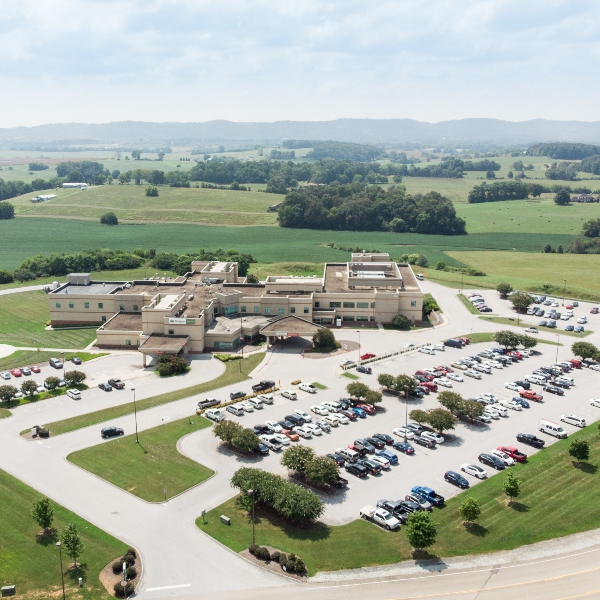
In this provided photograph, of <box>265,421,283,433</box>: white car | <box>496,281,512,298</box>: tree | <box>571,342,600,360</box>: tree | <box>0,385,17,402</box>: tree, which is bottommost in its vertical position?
<box>265,421,283,433</box>: white car

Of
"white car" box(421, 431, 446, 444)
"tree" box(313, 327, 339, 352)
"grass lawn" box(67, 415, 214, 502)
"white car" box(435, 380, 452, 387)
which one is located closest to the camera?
"grass lawn" box(67, 415, 214, 502)

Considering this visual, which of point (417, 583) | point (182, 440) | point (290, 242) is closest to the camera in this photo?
point (417, 583)

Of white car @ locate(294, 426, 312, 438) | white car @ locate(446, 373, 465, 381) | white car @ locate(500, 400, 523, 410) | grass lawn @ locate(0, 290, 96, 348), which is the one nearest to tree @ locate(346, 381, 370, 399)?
white car @ locate(294, 426, 312, 438)

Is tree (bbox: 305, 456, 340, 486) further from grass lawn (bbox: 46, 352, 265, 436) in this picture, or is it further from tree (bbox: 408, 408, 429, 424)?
grass lawn (bbox: 46, 352, 265, 436)

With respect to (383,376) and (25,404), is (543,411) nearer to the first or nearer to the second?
(383,376)

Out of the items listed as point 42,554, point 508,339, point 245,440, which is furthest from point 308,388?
point 42,554

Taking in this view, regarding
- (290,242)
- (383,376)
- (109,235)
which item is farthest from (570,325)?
(109,235)
